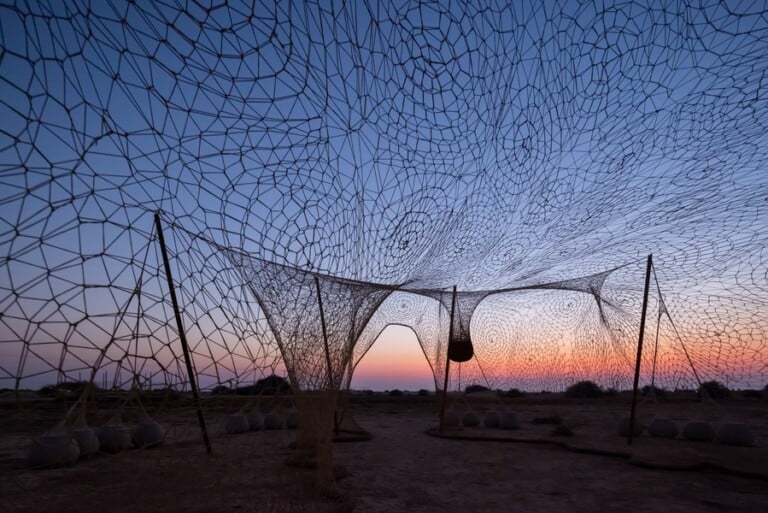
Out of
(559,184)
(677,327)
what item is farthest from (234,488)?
(677,327)

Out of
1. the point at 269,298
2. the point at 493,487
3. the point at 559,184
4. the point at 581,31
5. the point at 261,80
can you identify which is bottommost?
the point at 493,487

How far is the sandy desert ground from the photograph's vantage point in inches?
189

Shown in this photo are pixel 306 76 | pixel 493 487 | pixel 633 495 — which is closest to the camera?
pixel 306 76

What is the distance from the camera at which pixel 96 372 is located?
292 centimetres

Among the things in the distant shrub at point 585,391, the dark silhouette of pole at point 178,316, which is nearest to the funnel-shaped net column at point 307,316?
the dark silhouette of pole at point 178,316

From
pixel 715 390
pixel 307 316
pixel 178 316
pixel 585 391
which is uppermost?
pixel 307 316

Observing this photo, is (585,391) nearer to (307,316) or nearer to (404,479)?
(404,479)

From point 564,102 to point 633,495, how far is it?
4.54 metres

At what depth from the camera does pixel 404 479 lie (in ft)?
21.0

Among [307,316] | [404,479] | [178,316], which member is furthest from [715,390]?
[178,316]

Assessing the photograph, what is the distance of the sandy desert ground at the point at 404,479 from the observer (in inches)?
189

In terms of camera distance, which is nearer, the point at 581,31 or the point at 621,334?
the point at 581,31

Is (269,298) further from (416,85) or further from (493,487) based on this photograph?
(493,487)

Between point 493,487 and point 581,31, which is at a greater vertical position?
point 581,31
